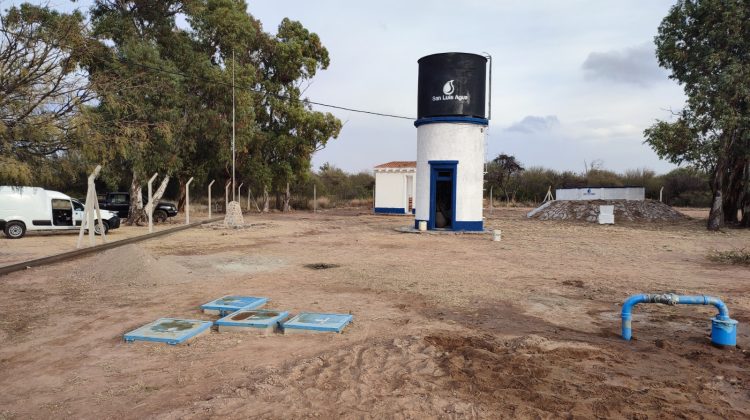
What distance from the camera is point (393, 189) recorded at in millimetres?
37500

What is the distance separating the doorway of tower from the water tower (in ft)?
0.15

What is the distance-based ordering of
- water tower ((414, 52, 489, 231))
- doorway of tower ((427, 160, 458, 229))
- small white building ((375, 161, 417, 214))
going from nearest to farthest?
water tower ((414, 52, 489, 231)), doorway of tower ((427, 160, 458, 229)), small white building ((375, 161, 417, 214))

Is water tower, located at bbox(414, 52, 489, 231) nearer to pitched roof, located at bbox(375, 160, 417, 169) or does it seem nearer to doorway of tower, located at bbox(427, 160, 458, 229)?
doorway of tower, located at bbox(427, 160, 458, 229)

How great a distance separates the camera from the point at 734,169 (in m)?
25.9

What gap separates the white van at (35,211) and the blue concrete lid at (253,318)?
48.0 ft

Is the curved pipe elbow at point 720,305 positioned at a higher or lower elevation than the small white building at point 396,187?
lower

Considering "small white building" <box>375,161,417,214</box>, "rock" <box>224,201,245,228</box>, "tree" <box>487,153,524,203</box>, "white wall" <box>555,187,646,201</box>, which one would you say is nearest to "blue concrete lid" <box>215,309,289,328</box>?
"rock" <box>224,201,245,228</box>

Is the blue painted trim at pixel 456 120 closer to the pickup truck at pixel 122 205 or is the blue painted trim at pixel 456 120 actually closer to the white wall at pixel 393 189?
the white wall at pixel 393 189

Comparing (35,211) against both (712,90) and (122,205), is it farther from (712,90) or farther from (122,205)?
(712,90)

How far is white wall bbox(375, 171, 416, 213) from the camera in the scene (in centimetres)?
3712

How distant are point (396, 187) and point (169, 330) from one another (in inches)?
1256

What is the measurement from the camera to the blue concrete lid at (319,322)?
6.09 meters

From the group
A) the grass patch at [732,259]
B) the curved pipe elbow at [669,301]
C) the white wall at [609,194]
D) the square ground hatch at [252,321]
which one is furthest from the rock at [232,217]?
the white wall at [609,194]

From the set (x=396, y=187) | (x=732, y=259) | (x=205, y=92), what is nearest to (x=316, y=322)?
(x=732, y=259)
